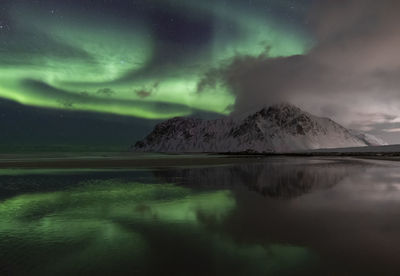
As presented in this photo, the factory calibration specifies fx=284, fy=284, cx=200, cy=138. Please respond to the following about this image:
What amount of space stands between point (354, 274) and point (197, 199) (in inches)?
503

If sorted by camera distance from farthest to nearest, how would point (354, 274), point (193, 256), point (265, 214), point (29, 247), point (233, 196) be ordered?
1. point (233, 196)
2. point (265, 214)
3. point (29, 247)
4. point (193, 256)
5. point (354, 274)

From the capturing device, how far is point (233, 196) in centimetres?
2112

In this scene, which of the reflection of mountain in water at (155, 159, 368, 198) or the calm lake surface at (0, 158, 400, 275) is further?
the reflection of mountain in water at (155, 159, 368, 198)

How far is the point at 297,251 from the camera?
32.0 ft

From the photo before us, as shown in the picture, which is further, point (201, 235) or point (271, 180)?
point (271, 180)

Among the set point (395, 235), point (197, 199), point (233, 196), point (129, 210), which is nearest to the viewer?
point (395, 235)

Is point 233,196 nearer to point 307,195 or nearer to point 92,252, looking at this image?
point 307,195

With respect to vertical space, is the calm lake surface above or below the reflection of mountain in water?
below

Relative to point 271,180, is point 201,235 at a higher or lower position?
lower

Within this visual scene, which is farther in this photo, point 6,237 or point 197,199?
point 197,199

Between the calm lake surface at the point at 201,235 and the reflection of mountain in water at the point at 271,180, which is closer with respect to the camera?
the calm lake surface at the point at 201,235

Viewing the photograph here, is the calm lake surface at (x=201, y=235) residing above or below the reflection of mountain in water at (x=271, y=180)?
below

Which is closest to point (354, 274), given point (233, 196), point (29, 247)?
point (29, 247)

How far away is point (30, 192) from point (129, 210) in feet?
40.4
